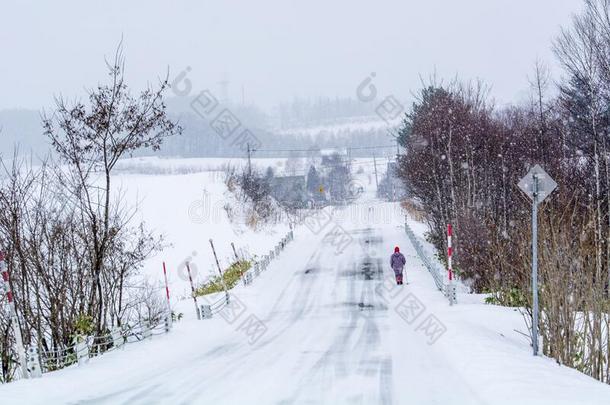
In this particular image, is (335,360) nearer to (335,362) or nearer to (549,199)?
(335,362)

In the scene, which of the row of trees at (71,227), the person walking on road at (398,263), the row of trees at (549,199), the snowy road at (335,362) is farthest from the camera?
the person walking on road at (398,263)

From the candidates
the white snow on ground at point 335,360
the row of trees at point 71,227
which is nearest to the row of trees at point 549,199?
the white snow on ground at point 335,360

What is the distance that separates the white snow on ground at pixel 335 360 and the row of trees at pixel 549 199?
119 centimetres

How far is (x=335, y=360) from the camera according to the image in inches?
447

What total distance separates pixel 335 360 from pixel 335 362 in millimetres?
220

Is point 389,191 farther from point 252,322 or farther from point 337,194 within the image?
point 252,322

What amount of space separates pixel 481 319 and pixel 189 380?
351 inches

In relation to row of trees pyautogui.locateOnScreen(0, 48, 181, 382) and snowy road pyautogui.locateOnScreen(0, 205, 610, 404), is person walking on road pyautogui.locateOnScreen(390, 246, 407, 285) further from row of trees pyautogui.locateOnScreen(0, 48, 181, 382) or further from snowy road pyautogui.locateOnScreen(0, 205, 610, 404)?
row of trees pyautogui.locateOnScreen(0, 48, 181, 382)

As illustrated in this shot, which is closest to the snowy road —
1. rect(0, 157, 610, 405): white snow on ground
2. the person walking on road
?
rect(0, 157, 610, 405): white snow on ground

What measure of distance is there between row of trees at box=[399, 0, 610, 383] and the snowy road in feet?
4.11

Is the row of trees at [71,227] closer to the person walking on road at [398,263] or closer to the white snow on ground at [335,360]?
the white snow on ground at [335,360]

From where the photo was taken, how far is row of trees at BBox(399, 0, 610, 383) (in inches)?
431

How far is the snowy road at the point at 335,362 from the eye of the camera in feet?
27.9

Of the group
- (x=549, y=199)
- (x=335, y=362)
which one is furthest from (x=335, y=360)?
(x=549, y=199)
